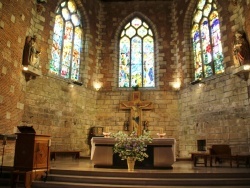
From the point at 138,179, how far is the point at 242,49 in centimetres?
703

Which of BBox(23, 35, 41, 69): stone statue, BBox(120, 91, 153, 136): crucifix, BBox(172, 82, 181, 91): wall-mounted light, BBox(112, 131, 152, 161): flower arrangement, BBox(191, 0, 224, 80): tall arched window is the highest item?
BBox(191, 0, 224, 80): tall arched window

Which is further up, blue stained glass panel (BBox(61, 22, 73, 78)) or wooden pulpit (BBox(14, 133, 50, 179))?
blue stained glass panel (BBox(61, 22, 73, 78))

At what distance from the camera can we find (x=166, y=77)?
14602 millimetres

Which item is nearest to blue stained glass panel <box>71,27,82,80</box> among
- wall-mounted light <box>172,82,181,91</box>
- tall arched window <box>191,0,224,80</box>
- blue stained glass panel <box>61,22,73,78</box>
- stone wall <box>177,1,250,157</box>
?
blue stained glass panel <box>61,22,73,78</box>

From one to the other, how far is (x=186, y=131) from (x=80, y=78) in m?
6.50

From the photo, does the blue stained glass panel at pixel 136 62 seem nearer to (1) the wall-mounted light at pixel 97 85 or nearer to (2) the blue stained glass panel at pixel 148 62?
(2) the blue stained glass panel at pixel 148 62

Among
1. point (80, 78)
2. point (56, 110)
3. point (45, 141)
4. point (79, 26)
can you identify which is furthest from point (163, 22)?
point (45, 141)

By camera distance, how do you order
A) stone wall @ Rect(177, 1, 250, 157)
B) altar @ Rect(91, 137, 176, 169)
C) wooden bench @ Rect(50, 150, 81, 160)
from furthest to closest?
wooden bench @ Rect(50, 150, 81, 160)
stone wall @ Rect(177, 1, 250, 157)
altar @ Rect(91, 137, 176, 169)

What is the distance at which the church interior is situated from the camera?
1028 cm

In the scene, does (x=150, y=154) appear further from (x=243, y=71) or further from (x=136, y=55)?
(x=136, y=55)

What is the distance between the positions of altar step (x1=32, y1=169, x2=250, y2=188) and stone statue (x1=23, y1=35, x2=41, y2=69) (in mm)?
5405

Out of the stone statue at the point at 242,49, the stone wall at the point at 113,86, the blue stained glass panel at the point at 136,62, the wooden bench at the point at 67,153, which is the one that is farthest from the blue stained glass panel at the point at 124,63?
the stone statue at the point at 242,49

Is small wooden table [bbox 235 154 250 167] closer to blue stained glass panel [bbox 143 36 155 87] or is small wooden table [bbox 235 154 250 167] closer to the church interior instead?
the church interior

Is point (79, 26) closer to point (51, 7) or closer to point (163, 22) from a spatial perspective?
point (51, 7)
